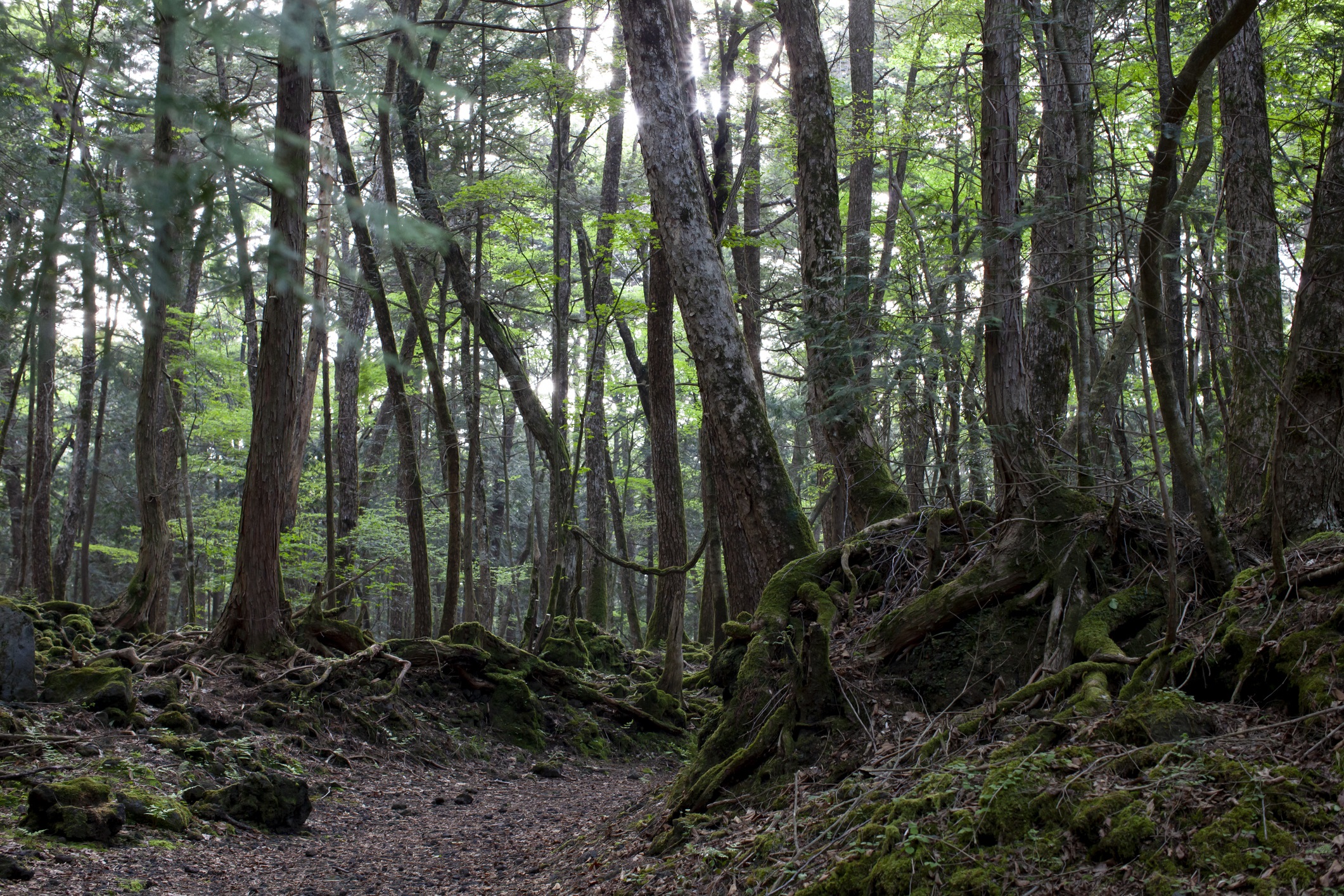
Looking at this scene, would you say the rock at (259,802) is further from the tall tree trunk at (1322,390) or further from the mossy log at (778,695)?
the tall tree trunk at (1322,390)

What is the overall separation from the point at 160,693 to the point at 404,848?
277cm

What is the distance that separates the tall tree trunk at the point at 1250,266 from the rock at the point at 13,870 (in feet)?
23.2

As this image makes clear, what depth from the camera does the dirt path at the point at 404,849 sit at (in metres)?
4.42

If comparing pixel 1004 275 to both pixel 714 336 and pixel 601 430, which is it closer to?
pixel 714 336

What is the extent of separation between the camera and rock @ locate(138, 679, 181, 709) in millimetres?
6910

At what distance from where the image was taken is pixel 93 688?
663 centimetres

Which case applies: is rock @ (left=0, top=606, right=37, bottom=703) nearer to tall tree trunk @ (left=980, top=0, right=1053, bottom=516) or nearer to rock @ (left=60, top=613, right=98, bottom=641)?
rock @ (left=60, top=613, right=98, bottom=641)

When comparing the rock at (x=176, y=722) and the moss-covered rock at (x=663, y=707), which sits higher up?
the rock at (x=176, y=722)

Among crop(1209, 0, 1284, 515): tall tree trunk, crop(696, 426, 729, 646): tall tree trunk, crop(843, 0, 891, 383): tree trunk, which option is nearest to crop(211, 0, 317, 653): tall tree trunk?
crop(696, 426, 729, 646): tall tree trunk

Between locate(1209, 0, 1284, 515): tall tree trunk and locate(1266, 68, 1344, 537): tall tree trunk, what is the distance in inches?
20.1

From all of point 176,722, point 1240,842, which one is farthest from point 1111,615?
point 176,722

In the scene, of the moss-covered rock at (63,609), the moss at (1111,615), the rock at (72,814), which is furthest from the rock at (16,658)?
the moss at (1111,615)

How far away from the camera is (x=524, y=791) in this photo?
774 centimetres

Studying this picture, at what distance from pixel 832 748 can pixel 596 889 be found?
1.42 meters
